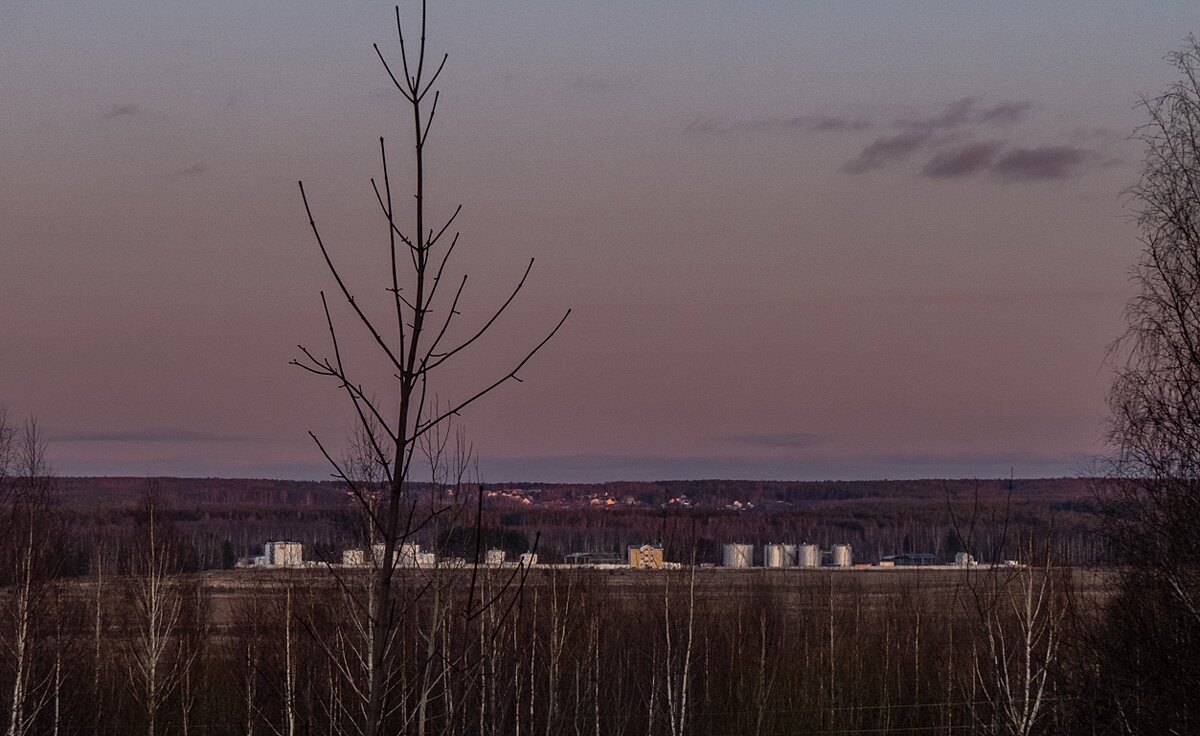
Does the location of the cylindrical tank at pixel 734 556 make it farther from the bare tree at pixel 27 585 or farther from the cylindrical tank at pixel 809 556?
the bare tree at pixel 27 585

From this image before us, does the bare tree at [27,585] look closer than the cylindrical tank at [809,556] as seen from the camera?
Yes

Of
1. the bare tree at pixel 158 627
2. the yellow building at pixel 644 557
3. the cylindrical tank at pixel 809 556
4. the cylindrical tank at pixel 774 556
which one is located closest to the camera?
the bare tree at pixel 158 627

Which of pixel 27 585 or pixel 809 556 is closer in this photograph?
pixel 27 585

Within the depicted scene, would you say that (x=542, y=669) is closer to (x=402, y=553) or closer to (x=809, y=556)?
(x=402, y=553)

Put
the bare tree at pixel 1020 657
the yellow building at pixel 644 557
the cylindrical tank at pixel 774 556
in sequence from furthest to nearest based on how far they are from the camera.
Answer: the cylindrical tank at pixel 774 556, the yellow building at pixel 644 557, the bare tree at pixel 1020 657

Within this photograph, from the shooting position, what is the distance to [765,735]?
106ft

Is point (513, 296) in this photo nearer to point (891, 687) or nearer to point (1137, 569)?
point (1137, 569)

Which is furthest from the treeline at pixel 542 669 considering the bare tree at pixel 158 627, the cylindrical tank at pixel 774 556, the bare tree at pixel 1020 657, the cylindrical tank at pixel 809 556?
the cylindrical tank at pixel 809 556

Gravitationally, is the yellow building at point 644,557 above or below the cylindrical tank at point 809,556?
above

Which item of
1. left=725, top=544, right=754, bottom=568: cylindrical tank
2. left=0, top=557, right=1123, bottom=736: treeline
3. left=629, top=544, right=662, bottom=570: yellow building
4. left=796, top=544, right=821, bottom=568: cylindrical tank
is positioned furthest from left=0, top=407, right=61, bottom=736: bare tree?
left=796, top=544, right=821, bottom=568: cylindrical tank

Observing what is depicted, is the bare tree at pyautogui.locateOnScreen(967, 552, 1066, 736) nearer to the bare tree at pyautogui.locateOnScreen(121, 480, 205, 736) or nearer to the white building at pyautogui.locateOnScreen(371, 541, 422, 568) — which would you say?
the white building at pyautogui.locateOnScreen(371, 541, 422, 568)

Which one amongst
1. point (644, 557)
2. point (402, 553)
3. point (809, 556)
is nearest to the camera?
point (402, 553)

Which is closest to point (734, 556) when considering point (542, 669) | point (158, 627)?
point (542, 669)

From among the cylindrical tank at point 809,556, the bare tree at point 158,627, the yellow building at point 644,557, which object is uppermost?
the bare tree at point 158,627
